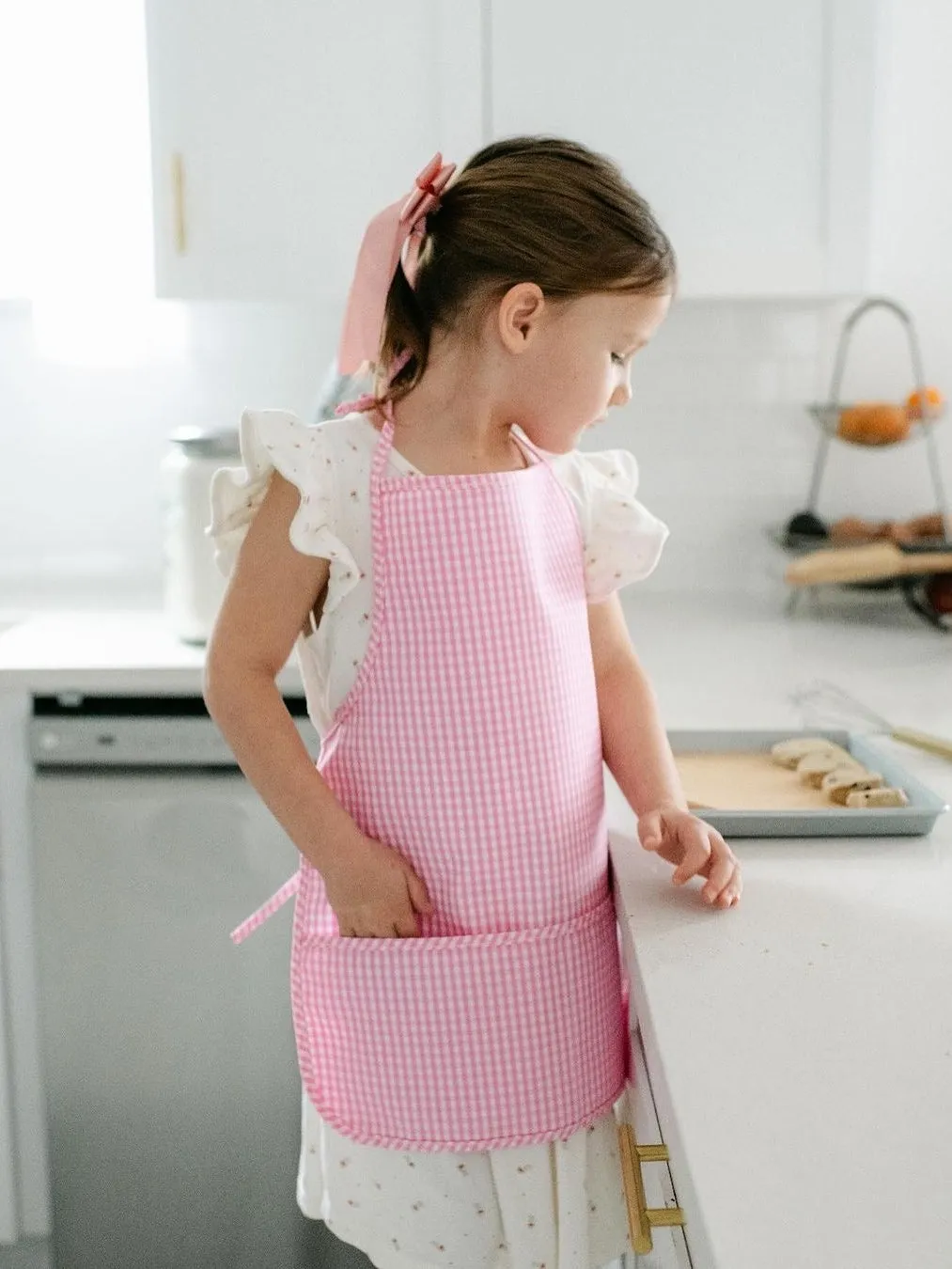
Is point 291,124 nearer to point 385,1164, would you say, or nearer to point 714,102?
point 714,102

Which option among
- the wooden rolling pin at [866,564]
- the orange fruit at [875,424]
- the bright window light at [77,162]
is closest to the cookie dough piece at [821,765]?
the wooden rolling pin at [866,564]

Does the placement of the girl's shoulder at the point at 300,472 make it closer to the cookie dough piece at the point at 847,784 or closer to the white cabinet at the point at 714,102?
the cookie dough piece at the point at 847,784

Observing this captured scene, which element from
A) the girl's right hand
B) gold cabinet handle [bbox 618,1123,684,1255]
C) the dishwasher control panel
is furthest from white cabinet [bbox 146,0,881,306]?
gold cabinet handle [bbox 618,1123,684,1255]

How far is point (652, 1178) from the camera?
103cm

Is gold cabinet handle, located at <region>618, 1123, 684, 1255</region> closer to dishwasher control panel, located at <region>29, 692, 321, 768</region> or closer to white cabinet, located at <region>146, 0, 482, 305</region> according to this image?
dishwasher control panel, located at <region>29, 692, 321, 768</region>

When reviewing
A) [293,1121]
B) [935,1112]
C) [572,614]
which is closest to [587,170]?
[572,614]

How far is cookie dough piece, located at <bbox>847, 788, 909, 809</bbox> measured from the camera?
1084 millimetres

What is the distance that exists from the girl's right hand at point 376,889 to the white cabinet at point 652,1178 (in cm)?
18

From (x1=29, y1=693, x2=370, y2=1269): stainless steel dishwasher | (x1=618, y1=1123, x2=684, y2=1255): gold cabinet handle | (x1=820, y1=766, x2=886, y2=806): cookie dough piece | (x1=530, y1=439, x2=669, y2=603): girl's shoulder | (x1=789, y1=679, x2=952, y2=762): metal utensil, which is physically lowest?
(x1=29, y1=693, x2=370, y2=1269): stainless steel dishwasher

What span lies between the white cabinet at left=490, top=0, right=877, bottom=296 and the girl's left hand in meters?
1.03

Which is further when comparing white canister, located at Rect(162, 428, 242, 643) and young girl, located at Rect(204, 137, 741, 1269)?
white canister, located at Rect(162, 428, 242, 643)

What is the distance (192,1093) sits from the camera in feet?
5.74

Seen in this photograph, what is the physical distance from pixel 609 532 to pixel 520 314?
8.1 inches

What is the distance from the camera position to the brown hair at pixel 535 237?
100 centimetres
